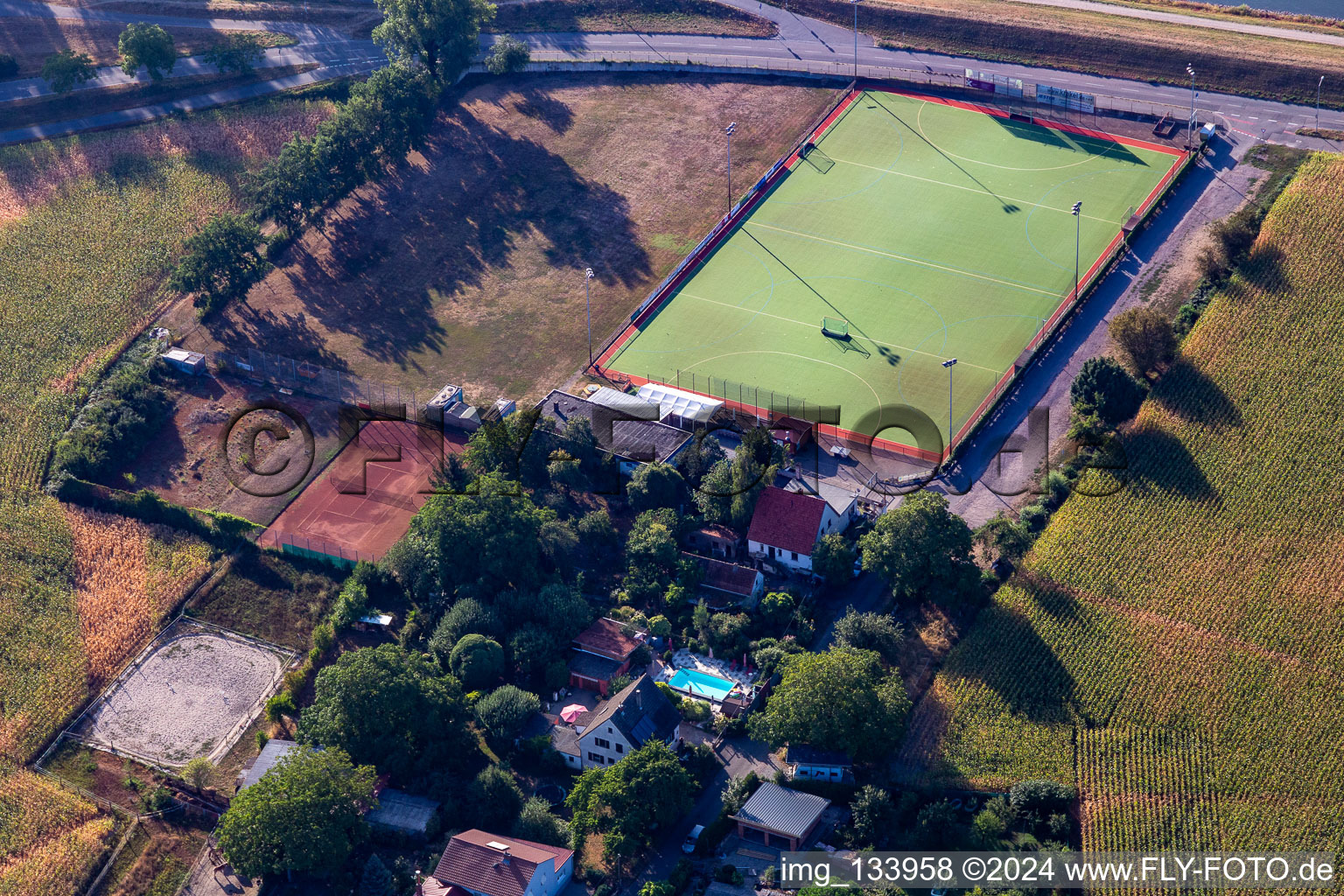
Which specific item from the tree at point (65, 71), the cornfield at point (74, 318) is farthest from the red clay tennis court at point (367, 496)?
the tree at point (65, 71)

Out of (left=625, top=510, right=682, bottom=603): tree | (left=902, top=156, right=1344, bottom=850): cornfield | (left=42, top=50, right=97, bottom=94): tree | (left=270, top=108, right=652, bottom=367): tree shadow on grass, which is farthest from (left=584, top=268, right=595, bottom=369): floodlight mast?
(left=42, top=50, right=97, bottom=94): tree

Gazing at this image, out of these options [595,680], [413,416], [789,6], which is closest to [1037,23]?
[789,6]

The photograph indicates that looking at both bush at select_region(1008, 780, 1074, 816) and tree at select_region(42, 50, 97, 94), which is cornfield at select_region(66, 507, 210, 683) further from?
tree at select_region(42, 50, 97, 94)

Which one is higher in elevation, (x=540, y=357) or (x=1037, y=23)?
(x=1037, y=23)

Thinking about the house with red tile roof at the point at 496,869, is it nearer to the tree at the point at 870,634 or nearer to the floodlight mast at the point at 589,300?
the tree at the point at 870,634

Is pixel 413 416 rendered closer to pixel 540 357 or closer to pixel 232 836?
pixel 540 357

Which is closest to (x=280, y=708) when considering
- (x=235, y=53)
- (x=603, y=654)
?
(x=603, y=654)
